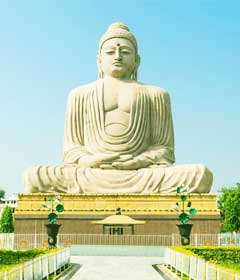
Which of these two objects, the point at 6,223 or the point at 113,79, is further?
the point at 6,223

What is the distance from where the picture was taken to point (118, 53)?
917 inches

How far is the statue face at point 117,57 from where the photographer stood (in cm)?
2328

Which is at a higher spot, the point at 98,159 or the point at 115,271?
the point at 98,159

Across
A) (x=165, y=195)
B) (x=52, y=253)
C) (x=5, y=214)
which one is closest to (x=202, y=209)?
(x=165, y=195)

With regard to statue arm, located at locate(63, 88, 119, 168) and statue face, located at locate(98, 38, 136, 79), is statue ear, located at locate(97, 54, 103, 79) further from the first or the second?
statue arm, located at locate(63, 88, 119, 168)

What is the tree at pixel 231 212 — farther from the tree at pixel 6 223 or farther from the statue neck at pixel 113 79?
the tree at pixel 6 223

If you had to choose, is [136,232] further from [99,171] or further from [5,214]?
[5,214]

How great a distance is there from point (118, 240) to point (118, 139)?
507 centimetres

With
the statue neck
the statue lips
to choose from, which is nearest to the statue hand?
the statue neck

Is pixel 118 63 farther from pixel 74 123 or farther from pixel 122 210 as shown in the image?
pixel 122 210

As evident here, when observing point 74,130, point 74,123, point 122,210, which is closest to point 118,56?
point 74,123

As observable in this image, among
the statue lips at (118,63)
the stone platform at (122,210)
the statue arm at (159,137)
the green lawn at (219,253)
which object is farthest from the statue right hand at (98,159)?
the green lawn at (219,253)

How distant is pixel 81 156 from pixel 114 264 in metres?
9.22

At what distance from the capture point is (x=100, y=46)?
79.1 ft
